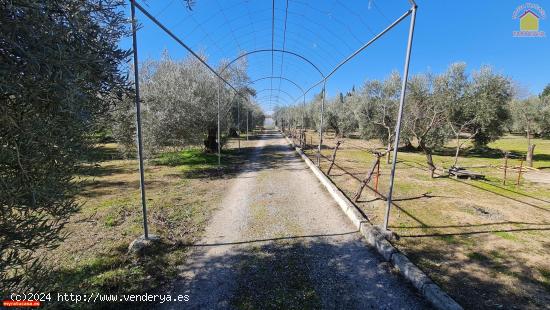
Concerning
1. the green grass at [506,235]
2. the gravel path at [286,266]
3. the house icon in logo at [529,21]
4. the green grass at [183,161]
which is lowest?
the gravel path at [286,266]

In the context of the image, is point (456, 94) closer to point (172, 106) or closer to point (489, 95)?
point (489, 95)

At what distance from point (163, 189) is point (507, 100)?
26.0 metres

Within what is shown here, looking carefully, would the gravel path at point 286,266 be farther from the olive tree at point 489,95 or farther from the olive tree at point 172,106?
the olive tree at point 489,95

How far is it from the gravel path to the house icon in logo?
13.1 metres

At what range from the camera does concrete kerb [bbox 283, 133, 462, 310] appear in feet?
12.3

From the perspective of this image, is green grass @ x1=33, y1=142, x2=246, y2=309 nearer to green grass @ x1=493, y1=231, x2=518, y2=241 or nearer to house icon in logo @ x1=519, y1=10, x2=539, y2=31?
green grass @ x1=493, y1=231, x2=518, y2=241

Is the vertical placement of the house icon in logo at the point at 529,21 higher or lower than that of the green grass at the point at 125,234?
higher

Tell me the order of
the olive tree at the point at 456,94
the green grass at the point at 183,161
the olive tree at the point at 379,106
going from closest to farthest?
the green grass at the point at 183,161
the olive tree at the point at 456,94
the olive tree at the point at 379,106

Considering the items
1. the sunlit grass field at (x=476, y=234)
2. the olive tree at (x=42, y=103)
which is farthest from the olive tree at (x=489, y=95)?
the olive tree at (x=42, y=103)

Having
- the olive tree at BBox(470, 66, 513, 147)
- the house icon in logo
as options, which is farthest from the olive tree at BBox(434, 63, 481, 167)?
the house icon in logo

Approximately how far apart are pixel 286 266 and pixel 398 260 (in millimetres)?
2092

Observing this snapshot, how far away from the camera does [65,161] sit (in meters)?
2.79

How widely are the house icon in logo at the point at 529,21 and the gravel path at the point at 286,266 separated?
13117 mm

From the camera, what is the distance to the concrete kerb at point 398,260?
374 cm
